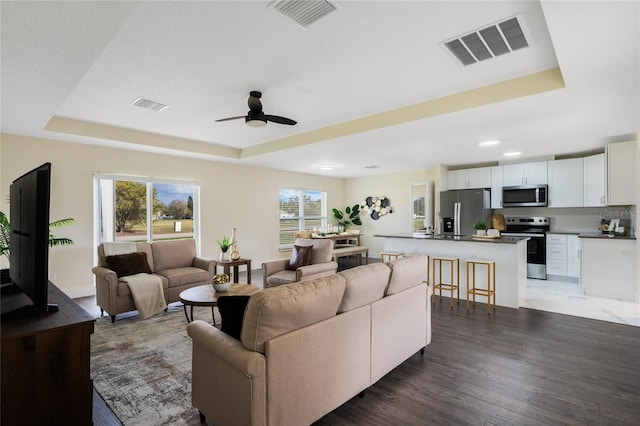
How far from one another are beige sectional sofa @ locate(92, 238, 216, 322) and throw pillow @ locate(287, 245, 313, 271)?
3.91 feet

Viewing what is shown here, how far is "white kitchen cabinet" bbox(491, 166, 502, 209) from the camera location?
6.90 m

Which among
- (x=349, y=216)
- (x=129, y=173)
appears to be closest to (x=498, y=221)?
(x=349, y=216)

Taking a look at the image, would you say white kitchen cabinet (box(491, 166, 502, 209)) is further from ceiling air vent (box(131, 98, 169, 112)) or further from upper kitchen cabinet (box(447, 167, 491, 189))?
ceiling air vent (box(131, 98, 169, 112))

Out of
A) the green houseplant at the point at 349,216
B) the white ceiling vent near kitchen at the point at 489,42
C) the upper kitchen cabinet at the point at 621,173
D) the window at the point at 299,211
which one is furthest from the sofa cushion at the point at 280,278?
the green houseplant at the point at 349,216

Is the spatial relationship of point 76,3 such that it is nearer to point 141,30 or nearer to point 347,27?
point 141,30

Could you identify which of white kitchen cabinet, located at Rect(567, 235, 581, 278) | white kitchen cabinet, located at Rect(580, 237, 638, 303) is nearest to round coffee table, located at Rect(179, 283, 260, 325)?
white kitchen cabinet, located at Rect(580, 237, 638, 303)

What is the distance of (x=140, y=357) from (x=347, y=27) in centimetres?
335

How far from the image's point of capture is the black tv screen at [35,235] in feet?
4.83

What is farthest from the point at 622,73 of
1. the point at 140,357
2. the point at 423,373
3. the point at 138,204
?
the point at 138,204

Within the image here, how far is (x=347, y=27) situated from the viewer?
2375 millimetres

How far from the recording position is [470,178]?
7.35 meters

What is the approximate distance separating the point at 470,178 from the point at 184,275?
627 cm

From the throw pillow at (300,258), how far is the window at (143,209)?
2721 mm

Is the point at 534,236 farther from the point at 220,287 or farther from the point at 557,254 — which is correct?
the point at 220,287
